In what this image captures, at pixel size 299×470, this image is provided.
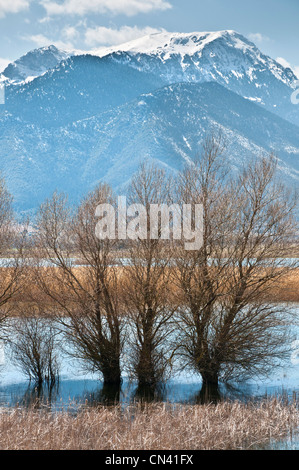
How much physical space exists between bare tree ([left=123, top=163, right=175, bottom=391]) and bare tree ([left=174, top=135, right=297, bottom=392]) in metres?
0.65

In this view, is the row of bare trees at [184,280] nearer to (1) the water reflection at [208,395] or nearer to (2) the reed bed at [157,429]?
(1) the water reflection at [208,395]

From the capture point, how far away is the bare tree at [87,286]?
21.8 m

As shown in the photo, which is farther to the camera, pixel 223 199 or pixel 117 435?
pixel 223 199

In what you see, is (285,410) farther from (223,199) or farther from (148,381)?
(223,199)

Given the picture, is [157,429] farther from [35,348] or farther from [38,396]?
[35,348]

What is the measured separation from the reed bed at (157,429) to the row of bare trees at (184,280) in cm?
426

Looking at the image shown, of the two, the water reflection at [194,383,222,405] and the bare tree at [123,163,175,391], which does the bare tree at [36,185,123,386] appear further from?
the water reflection at [194,383,222,405]

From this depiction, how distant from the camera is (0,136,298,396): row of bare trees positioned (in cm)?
2092

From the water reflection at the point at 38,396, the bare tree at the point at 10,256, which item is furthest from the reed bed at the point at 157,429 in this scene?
the bare tree at the point at 10,256

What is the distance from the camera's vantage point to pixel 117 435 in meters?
13.9

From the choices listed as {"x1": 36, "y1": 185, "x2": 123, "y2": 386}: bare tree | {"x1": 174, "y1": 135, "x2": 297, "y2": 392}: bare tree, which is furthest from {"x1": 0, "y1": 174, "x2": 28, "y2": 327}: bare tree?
{"x1": 174, "y1": 135, "x2": 297, "y2": 392}: bare tree

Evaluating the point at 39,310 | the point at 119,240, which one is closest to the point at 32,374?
the point at 39,310

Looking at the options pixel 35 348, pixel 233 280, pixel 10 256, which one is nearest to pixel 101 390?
pixel 35 348
